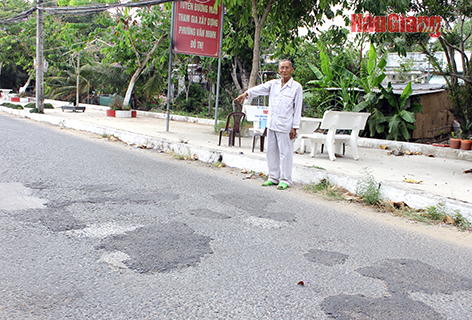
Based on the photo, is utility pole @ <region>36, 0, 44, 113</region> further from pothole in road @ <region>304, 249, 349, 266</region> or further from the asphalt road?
pothole in road @ <region>304, 249, 349, 266</region>

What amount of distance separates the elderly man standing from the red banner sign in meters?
6.21

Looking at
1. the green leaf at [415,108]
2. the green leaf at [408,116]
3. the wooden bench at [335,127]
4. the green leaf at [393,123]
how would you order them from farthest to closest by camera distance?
the green leaf at [415,108] → the green leaf at [393,123] → the green leaf at [408,116] → the wooden bench at [335,127]

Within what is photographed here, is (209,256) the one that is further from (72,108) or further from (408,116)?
(72,108)

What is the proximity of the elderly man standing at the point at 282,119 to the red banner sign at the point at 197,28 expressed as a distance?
20.4 ft

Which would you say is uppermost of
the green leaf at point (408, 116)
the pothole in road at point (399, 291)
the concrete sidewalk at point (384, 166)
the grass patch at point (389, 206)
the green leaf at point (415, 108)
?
the green leaf at point (415, 108)

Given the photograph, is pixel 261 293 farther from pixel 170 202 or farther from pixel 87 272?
pixel 170 202

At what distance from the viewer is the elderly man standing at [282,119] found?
601 cm

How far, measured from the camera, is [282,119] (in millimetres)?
6125

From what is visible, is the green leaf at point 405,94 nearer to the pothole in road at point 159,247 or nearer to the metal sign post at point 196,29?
the metal sign post at point 196,29

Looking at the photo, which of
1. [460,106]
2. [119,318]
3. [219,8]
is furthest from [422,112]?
[119,318]

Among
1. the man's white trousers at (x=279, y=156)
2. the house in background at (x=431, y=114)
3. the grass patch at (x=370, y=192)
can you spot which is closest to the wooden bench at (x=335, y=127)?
the man's white trousers at (x=279, y=156)

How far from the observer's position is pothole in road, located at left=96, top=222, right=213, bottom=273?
318 cm

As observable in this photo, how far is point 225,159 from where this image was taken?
8.18m

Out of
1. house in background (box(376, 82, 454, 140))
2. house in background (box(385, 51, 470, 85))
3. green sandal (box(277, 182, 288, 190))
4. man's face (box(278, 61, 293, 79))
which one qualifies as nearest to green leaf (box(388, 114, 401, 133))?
house in background (box(376, 82, 454, 140))
